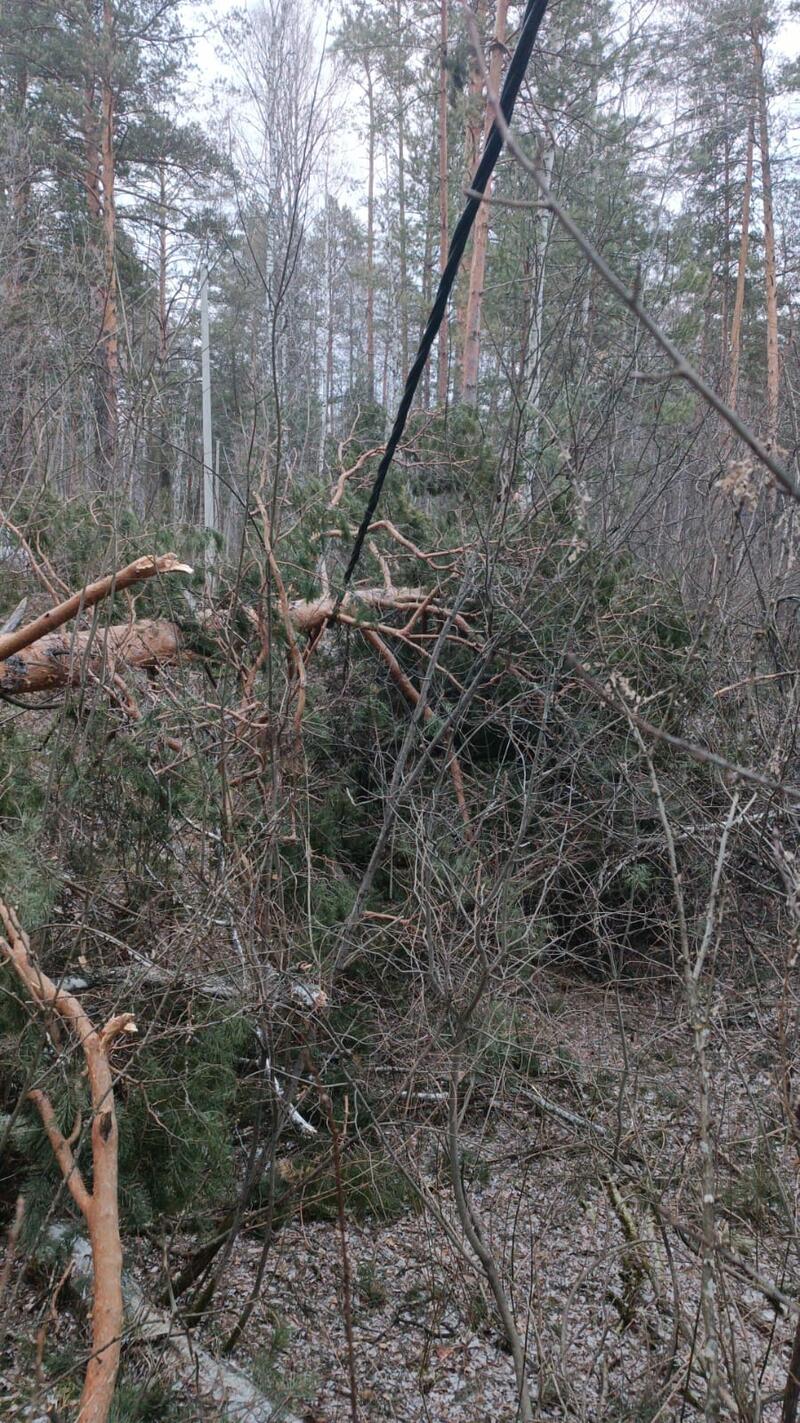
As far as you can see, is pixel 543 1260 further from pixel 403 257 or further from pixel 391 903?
pixel 403 257

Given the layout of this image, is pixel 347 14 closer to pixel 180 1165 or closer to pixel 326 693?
pixel 326 693

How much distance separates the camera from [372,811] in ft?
14.9

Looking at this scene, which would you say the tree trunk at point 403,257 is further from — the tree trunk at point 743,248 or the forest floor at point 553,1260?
the forest floor at point 553,1260

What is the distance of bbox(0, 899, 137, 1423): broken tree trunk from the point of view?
1856mm

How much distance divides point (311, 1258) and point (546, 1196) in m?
0.92

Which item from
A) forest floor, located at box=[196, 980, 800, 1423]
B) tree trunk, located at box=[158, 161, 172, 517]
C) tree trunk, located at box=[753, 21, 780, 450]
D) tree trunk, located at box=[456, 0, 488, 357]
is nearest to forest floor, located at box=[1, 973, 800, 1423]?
forest floor, located at box=[196, 980, 800, 1423]

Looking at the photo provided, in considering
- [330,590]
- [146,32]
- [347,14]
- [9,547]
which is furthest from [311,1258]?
[146,32]

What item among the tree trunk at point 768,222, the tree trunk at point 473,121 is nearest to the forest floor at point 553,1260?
the tree trunk at point 473,121

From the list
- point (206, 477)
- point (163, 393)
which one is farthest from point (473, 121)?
point (163, 393)

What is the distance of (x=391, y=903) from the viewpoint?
4.02 meters

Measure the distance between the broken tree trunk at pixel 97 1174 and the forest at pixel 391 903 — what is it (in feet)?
0.03

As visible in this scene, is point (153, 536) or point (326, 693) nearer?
point (153, 536)

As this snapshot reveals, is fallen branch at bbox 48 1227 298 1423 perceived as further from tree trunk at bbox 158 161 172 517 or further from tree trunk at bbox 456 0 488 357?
tree trunk at bbox 456 0 488 357

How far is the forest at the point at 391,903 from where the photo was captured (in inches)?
95.0
